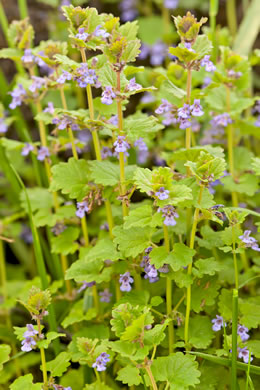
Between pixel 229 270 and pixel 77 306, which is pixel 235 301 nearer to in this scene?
pixel 229 270

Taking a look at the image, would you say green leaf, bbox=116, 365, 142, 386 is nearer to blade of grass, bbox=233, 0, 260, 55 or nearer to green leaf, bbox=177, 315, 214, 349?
green leaf, bbox=177, 315, 214, 349

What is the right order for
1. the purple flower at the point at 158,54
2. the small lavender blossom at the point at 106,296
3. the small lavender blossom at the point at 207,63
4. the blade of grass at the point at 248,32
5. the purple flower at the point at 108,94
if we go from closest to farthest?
the purple flower at the point at 108,94 → the small lavender blossom at the point at 207,63 → the small lavender blossom at the point at 106,296 → the blade of grass at the point at 248,32 → the purple flower at the point at 158,54

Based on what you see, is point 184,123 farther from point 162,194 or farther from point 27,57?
point 27,57

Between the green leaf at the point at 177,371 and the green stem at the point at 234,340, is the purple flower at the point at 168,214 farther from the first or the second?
the green leaf at the point at 177,371

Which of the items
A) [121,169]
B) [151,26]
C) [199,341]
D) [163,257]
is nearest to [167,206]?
[163,257]

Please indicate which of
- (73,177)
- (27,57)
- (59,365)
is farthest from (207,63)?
(59,365)

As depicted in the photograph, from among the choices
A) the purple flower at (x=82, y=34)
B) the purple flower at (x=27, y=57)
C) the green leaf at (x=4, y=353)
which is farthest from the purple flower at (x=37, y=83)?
the green leaf at (x=4, y=353)

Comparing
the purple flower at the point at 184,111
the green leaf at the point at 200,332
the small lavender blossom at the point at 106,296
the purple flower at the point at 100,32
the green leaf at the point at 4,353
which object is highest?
the purple flower at the point at 100,32
